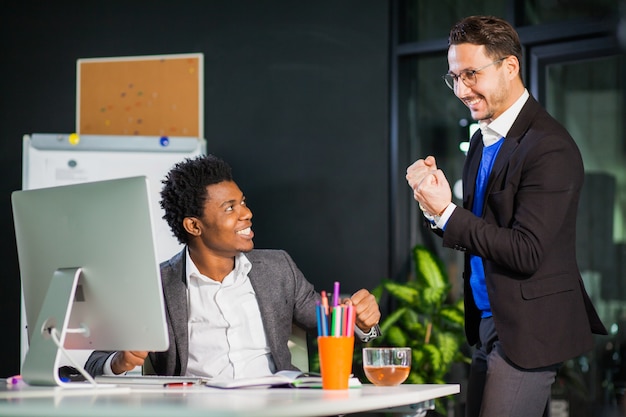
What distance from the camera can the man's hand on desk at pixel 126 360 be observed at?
2.31 meters

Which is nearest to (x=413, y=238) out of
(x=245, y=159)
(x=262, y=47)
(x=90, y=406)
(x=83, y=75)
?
(x=245, y=159)

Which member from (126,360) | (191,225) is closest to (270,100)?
(191,225)

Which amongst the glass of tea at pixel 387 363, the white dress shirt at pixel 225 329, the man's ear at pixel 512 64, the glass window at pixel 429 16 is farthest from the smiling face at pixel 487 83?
the glass window at pixel 429 16

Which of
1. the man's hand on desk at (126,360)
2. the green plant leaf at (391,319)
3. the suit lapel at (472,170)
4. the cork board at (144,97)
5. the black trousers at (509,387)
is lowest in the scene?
the green plant leaf at (391,319)

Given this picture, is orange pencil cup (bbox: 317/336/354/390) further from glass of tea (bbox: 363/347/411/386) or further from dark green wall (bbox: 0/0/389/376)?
dark green wall (bbox: 0/0/389/376)

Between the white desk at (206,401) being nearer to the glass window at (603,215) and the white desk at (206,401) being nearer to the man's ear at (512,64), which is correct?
the man's ear at (512,64)

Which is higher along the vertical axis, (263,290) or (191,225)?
(191,225)

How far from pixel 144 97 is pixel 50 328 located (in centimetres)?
323

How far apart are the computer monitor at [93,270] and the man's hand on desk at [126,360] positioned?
0.51 ft

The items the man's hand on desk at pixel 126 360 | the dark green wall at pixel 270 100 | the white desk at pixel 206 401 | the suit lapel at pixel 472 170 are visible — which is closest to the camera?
the white desk at pixel 206 401

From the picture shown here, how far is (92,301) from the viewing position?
2123 mm

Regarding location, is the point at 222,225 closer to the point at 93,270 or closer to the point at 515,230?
the point at 93,270

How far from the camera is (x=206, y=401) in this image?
176cm

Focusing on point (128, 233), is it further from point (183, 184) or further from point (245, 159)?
point (245, 159)
